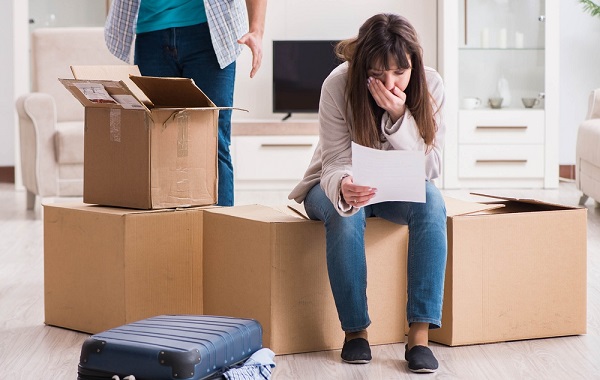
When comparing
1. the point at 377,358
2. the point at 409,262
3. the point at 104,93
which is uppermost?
the point at 104,93

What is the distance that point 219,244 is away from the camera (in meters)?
2.31

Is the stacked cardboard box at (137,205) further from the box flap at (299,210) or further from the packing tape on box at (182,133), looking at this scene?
the box flap at (299,210)

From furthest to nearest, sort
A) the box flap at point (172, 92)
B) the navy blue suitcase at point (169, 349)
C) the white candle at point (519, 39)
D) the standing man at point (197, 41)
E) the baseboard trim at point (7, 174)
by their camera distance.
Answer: the baseboard trim at point (7, 174), the white candle at point (519, 39), the standing man at point (197, 41), the box flap at point (172, 92), the navy blue suitcase at point (169, 349)

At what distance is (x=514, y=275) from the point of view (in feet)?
7.38

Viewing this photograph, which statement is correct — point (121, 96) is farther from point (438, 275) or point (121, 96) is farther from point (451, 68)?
point (451, 68)

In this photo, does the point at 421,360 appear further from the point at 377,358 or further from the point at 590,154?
the point at 590,154

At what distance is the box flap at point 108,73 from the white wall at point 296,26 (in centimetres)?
364

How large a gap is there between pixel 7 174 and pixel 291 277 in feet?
15.2

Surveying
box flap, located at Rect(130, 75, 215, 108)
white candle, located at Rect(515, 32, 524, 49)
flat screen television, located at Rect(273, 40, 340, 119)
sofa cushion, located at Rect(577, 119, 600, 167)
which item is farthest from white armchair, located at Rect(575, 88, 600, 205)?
box flap, located at Rect(130, 75, 215, 108)

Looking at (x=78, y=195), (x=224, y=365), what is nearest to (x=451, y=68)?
(x=78, y=195)

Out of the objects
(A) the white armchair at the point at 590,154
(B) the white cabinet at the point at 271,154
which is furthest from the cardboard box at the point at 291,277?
(B) the white cabinet at the point at 271,154

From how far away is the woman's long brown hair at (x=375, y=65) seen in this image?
2100 mm

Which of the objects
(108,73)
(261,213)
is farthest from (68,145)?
(261,213)

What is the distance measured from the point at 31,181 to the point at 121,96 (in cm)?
267
